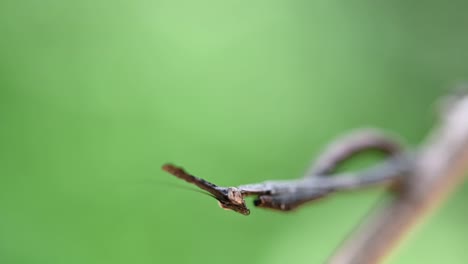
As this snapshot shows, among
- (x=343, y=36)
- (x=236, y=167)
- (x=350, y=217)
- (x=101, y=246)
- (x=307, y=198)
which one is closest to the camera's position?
(x=307, y=198)

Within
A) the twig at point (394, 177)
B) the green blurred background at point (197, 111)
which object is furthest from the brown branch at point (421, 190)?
the green blurred background at point (197, 111)

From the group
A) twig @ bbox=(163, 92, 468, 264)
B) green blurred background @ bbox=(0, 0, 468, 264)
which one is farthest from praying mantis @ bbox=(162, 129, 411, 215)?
green blurred background @ bbox=(0, 0, 468, 264)

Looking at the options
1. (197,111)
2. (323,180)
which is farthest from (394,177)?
(197,111)

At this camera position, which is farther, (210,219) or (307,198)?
(210,219)

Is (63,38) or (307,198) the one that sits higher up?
(63,38)

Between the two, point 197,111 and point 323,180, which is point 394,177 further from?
point 197,111

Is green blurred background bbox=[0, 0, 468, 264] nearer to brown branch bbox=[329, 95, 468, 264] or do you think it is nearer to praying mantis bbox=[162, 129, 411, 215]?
brown branch bbox=[329, 95, 468, 264]

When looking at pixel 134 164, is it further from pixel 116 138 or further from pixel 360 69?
pixel 360 69

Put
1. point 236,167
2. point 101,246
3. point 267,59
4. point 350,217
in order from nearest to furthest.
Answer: point 101,246 → point 236,167 → point 350,217 → point 267,59

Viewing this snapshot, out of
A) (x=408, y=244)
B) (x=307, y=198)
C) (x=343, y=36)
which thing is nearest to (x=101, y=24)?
(x=343, y=36)
